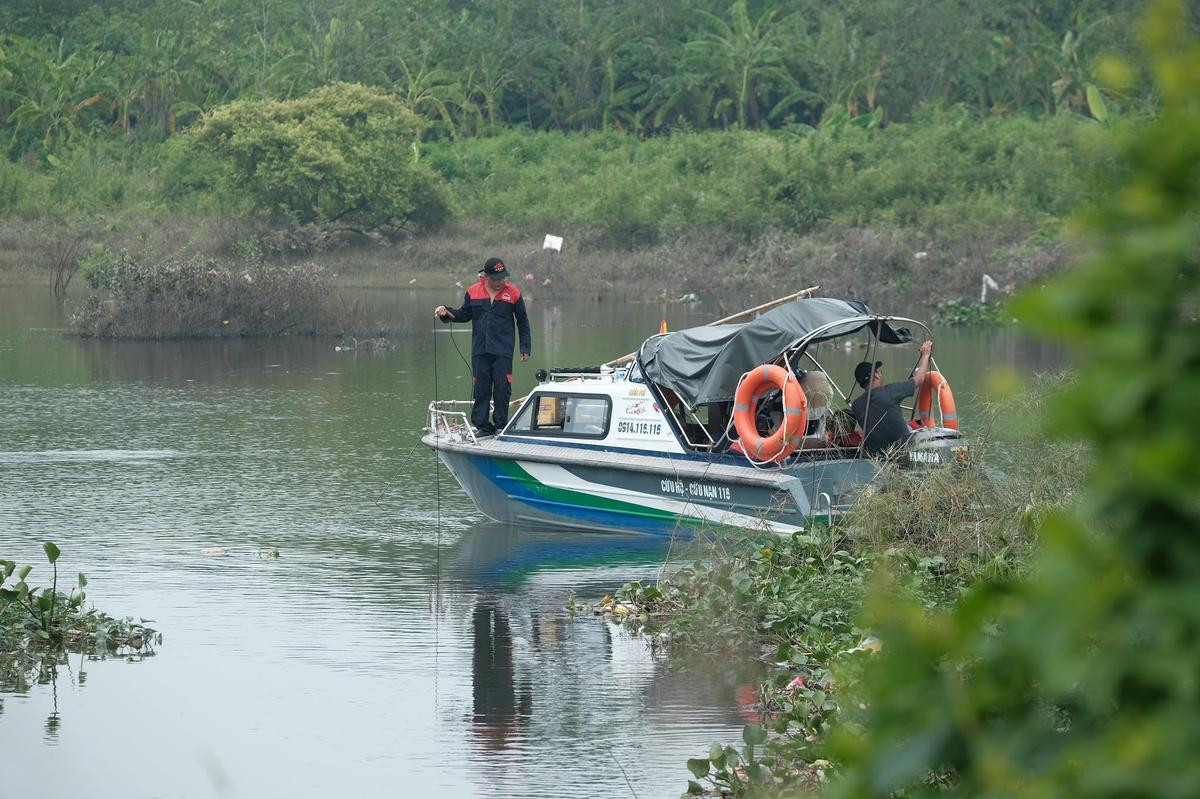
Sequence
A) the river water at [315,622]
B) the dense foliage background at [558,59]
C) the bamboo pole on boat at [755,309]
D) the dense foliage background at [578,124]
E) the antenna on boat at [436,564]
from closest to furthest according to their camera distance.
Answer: the river water at [315,622]
the antenna on boat at [436,564]
the bamboo pole on boat at [755,309]
the dense foliage background at [578,124]
the dense foliage background at [558,59]

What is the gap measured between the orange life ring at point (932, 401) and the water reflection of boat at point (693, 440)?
0.04 meters

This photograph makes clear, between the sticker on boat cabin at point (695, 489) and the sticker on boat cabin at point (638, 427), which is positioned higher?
the sticker on boat cabin at point (638, 427)

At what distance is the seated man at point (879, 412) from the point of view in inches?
568

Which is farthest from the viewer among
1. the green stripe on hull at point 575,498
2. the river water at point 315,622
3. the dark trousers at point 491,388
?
the dark trousers at point 491,388

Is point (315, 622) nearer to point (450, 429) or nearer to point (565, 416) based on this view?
point (565, 416)

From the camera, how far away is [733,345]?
1518 cm

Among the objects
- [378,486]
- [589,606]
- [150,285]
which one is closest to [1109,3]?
[150,285]

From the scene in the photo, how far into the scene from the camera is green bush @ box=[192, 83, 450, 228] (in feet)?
167

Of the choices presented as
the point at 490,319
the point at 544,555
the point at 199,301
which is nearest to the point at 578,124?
the point at 199,301

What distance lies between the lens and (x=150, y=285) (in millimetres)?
34094

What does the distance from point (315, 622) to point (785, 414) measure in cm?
425

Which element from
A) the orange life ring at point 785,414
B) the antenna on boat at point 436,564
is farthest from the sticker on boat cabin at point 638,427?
the antenna on boat at point 436,564

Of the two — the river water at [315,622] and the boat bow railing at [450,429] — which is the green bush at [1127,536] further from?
the boat bow railing at [450,429]

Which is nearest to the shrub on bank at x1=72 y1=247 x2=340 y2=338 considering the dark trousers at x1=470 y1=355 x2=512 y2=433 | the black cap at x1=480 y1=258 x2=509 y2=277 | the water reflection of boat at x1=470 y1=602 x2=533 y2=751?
the dark trousers at x1=470 y1=355 x2=512 y2=433
